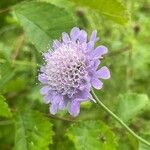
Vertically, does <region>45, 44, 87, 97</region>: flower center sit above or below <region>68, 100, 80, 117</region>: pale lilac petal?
above

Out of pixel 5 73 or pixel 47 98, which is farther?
pixel 5 73

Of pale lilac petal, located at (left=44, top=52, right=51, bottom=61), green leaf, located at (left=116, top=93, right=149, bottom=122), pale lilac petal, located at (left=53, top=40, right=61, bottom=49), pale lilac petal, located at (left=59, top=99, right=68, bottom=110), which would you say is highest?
pale lilac petal, located at (left=53, top=40, right=61, bottom=49)

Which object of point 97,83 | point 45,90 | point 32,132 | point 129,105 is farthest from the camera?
point 129,105

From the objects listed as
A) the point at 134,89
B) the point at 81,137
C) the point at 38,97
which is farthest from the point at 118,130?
the point at 134,89

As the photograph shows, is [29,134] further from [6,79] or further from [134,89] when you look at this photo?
[134,89]

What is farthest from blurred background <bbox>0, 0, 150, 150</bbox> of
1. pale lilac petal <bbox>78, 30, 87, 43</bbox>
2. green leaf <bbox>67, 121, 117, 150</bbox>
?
pale lilac petal <bbox>78, 30, 87, 43</bbox>

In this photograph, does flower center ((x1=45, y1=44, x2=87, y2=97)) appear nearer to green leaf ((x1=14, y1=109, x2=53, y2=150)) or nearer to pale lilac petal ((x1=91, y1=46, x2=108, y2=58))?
pale lilac petal ((x1=91, y1=46, x2=108, y2=58))

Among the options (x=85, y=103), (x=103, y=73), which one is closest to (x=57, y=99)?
(x=103, y=73)

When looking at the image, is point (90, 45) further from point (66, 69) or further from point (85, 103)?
point (85, 103)
